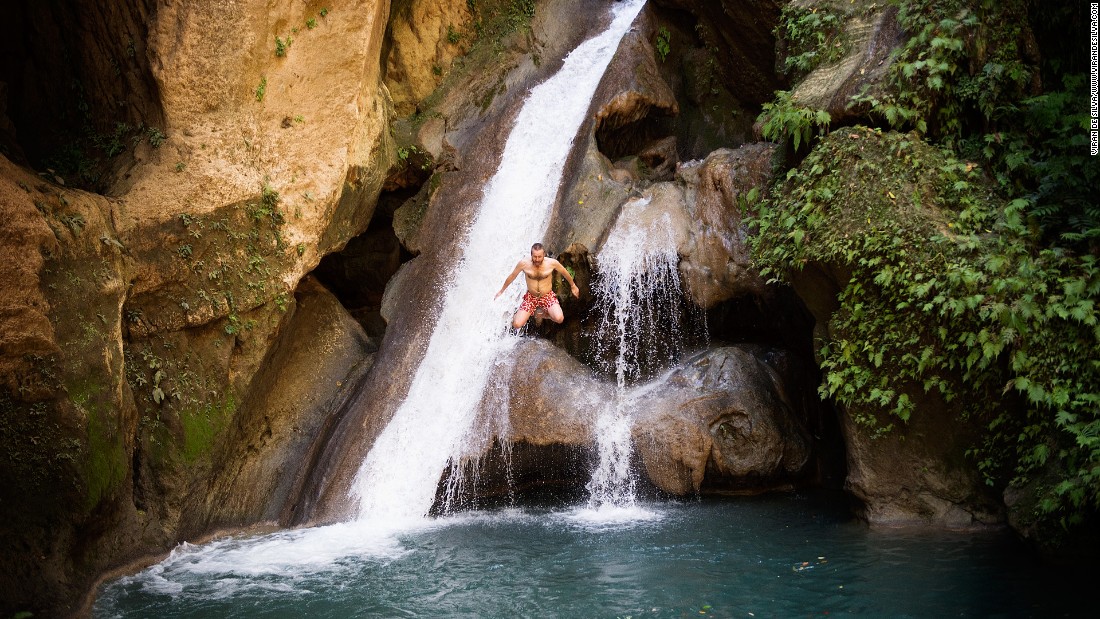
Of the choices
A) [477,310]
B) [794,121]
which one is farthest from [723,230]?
[477,310]

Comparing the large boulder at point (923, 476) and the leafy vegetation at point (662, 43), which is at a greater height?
Result: the leafy vegetation at point (662, 43)

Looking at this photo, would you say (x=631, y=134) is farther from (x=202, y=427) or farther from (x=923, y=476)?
(x=202, y=427)

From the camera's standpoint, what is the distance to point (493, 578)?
8078mm

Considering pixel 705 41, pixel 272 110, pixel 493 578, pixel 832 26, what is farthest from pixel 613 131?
pixel 493 578

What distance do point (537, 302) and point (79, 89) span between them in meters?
6.55

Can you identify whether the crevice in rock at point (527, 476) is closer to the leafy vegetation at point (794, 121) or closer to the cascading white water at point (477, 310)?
the cascading white water at point (477, 310)

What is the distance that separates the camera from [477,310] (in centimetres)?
1254

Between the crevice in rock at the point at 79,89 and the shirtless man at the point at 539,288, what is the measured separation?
4.90 metres

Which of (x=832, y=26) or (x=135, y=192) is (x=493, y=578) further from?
(x=832, y=26)

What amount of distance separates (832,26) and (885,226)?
3634mm

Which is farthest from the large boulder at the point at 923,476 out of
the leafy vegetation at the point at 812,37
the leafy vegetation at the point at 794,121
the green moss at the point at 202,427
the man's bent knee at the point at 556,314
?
the green moss at the point at 202,427

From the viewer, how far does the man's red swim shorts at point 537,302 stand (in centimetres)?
1142

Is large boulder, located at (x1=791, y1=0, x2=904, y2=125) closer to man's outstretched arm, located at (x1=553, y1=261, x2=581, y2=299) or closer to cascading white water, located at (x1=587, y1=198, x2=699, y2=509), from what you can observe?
cascading white water, located at (x1=587, y1=198, x2=699, y2=509)

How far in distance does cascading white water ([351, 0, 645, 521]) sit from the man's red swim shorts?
0.67 meters
